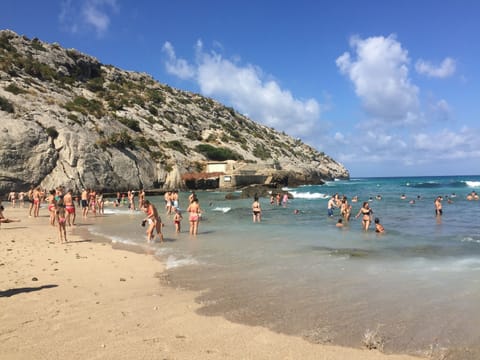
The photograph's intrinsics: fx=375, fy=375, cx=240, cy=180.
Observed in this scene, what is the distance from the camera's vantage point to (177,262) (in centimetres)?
923

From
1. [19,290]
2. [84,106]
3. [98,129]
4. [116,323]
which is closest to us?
[116,323]

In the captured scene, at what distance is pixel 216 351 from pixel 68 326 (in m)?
2.05

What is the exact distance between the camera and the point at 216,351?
13.9ft

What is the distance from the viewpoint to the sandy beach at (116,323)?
418cm

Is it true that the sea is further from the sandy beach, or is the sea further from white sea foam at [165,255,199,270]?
the sandy beach

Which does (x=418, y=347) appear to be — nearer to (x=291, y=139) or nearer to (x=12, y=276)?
(x=12, y=276)

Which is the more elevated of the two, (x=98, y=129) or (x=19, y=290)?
(x=98, y=129)

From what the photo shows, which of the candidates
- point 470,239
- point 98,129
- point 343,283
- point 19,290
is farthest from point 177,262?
point 98,129

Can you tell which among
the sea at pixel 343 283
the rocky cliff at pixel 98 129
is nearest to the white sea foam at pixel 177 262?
the sea at pixel 343 283

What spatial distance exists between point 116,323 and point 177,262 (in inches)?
167

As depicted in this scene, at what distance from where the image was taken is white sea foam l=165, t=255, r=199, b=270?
29.1ft

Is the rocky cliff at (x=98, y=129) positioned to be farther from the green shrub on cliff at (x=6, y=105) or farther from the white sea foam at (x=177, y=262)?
the white sea foam at (x=177, y=262)

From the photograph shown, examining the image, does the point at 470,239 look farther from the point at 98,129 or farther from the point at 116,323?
the point at 98,129

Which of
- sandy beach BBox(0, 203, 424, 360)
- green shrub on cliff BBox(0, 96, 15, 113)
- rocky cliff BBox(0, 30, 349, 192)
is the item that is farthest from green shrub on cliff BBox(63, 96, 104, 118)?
sandy beach BBox(0, 203, 424, 360)
